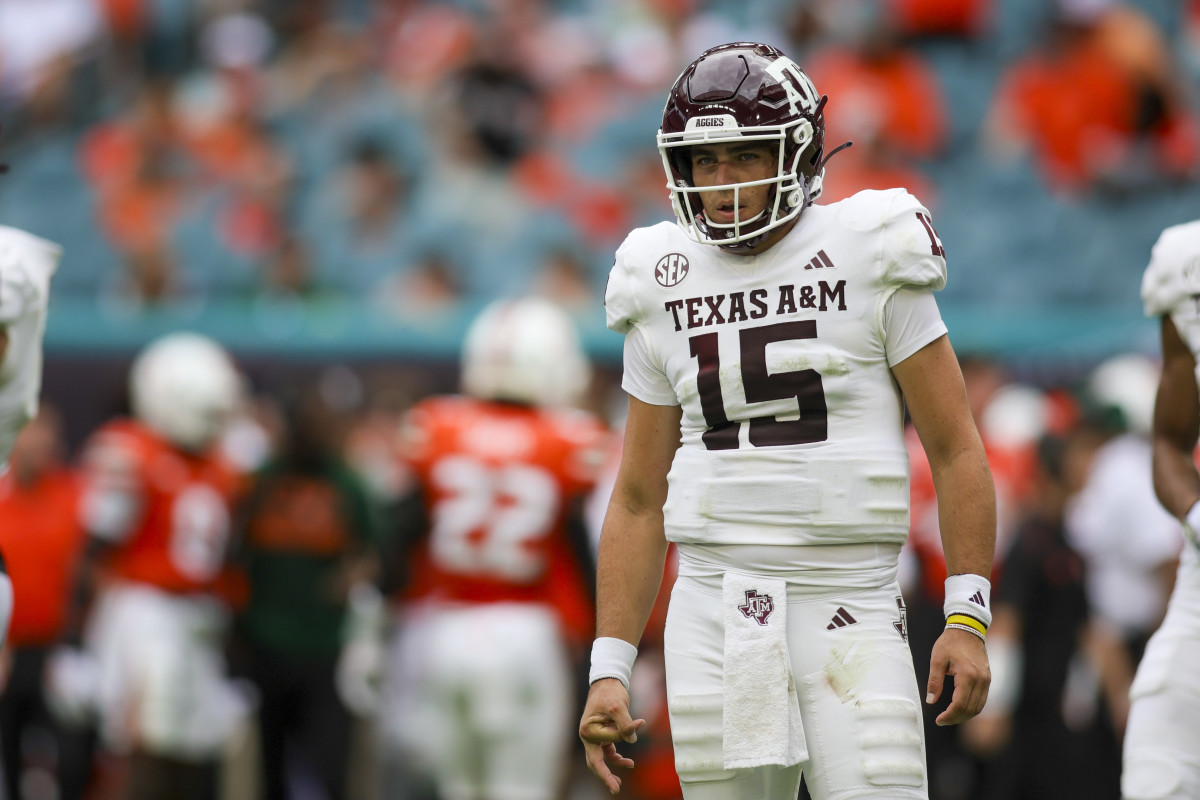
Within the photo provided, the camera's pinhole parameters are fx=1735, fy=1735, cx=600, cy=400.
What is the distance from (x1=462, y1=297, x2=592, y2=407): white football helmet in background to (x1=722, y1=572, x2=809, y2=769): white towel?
385cm

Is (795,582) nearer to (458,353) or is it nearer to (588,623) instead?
(588,623)

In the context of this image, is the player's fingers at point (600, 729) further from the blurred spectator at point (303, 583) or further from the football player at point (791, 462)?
the blurred spectator at point (303, 583)

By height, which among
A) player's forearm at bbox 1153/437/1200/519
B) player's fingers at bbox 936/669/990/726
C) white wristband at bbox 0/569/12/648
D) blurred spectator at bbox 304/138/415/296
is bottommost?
player's fingers at bbox 936/669/990/726

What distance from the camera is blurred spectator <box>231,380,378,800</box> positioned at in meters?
7.43

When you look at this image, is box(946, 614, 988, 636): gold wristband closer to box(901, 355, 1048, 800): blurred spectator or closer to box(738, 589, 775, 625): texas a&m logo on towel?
box(738, 589, 775, 625): texas a&m logo on towel

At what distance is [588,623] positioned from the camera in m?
7.10

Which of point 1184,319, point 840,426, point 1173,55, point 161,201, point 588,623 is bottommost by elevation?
point 588,623

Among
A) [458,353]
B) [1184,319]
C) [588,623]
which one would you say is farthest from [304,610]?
[1184,319]

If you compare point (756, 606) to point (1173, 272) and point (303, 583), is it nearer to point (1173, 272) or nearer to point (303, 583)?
point (1173, 272)

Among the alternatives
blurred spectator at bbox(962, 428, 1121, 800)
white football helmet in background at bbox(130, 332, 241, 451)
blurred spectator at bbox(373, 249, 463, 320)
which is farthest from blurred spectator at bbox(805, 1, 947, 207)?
white football helmet in background at bbox(130, 332, 241, 451)

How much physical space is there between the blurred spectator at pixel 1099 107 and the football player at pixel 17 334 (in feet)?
24.2

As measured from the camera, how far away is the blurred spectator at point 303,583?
293 inches

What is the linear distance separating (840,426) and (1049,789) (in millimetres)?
4550

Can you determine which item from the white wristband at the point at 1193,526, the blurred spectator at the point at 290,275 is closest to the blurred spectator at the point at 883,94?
the blurred spectator at the point at 290,275
